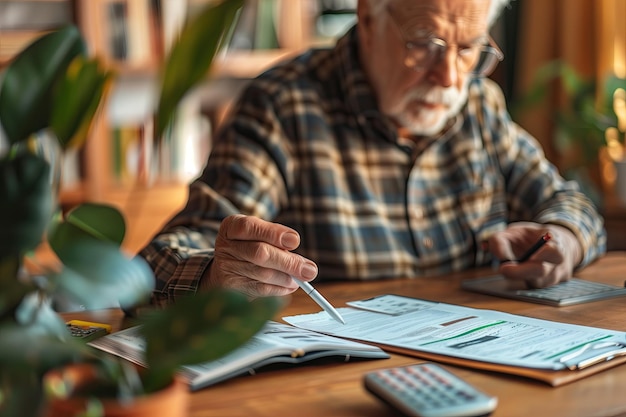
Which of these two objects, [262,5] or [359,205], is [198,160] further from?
[359,205]

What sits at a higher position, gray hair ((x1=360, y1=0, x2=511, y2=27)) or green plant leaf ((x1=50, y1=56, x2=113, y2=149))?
green plant leaf ((x1=50, y1=56, x2=113, y2=149))

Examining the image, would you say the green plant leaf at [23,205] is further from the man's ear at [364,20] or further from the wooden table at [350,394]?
the man's ear at [364,20]

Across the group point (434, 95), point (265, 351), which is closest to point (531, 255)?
point (434, 95)

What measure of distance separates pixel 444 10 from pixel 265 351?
3.08 ft

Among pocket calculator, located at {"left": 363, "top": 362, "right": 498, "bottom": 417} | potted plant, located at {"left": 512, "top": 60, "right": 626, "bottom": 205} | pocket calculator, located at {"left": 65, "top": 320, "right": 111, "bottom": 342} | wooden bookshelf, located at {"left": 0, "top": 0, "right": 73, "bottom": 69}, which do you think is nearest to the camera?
pocket calculator, located at {"left": 363, "top": 362, "right": 498, "bottom": 417}

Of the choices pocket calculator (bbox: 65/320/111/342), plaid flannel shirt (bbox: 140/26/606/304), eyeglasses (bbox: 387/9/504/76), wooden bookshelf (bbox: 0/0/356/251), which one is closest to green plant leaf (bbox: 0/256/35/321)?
pocket calculator (bbox: 65/320/111/342)

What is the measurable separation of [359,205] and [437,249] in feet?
0.59

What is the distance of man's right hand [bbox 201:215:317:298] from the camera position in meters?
1.24

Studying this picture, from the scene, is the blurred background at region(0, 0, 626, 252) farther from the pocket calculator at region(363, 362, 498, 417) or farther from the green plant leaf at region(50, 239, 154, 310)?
the green plant leaf at region(50, 239, 154, 310)

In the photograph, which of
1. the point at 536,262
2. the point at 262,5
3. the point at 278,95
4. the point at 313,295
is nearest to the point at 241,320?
the point at 313,295

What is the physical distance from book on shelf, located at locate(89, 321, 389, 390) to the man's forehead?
80cm

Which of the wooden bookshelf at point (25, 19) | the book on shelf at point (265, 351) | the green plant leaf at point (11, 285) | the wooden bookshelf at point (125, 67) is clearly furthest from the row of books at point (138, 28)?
the green plant leaf at point (11, 285)

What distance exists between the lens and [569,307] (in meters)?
1.38

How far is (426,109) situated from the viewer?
1801mm
